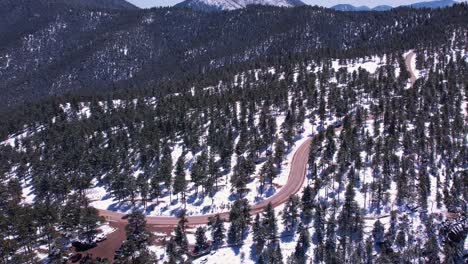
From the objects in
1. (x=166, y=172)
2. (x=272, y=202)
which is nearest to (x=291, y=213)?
(x=272, y=202)

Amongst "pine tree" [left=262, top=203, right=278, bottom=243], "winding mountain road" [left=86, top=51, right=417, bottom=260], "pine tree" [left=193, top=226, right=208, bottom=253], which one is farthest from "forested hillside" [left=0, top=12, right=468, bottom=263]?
"winding mountain road" [left=86, top=51, right=417, bottom=260]

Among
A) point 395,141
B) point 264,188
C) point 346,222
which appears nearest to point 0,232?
point 264,188

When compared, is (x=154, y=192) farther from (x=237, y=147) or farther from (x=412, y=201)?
(x=412, y=201)

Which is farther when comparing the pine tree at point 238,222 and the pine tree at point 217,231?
the pine tree at point 238,222

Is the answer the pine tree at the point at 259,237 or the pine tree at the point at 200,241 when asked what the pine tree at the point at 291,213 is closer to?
the pine tree at the point at 259,237

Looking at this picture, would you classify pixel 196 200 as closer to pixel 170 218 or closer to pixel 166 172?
pixel 170 218

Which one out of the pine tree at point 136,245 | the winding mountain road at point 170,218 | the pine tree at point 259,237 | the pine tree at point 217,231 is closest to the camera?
the pine tree at point 136,245

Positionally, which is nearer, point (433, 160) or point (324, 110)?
point (433, 160)

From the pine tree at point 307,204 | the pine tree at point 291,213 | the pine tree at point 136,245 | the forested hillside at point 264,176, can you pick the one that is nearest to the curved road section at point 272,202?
the forested hillside at point 264,176
